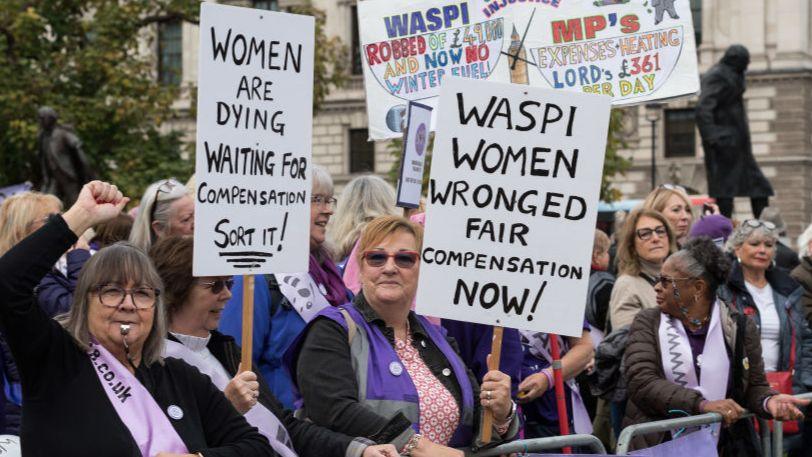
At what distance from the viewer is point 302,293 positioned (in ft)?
18.7

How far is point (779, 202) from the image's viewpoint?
43.1m

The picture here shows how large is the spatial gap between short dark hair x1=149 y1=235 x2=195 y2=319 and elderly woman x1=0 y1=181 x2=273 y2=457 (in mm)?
483

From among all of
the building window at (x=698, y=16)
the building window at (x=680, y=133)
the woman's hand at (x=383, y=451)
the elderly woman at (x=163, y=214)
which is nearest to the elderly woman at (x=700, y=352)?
the woman's hand at (x=383, y=451)

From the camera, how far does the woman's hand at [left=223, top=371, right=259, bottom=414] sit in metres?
4.72

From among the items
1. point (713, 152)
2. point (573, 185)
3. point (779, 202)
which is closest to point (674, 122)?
point (779, 202)

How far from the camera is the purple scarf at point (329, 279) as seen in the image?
19.5 ft

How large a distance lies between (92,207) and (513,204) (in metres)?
1.62

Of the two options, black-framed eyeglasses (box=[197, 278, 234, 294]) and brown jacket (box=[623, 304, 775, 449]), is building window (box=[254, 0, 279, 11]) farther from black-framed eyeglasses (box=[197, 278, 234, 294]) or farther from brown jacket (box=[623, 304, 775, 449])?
black-framed eyeglasses (box=[197, 278, 234, 294])

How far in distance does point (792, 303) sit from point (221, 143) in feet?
13.2

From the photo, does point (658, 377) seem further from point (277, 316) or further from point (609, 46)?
point (609, 46)

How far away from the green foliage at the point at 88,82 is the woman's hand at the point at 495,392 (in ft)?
62.8

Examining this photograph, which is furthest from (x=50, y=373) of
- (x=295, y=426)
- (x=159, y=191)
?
(x=159, y=191)

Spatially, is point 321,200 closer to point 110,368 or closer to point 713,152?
point 110,368

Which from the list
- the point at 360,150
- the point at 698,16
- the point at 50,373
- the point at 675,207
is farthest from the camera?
the point at 360,150
